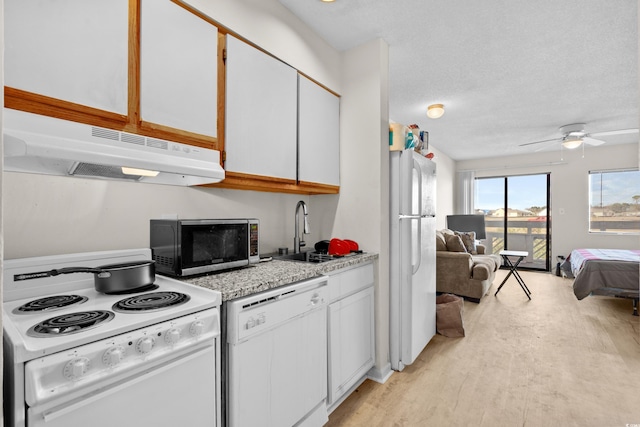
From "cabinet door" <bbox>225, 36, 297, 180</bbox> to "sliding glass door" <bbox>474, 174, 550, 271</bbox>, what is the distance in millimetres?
6430

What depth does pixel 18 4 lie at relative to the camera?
40.6 inches

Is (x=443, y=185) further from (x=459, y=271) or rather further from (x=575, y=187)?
(x=459, y=271)

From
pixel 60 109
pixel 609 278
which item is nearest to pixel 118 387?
pixel 60 109

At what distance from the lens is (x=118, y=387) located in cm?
92

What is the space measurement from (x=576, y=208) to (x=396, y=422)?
6.40m

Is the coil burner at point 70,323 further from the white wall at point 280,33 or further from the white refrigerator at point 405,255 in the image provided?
the white refrigerator at point 405,255

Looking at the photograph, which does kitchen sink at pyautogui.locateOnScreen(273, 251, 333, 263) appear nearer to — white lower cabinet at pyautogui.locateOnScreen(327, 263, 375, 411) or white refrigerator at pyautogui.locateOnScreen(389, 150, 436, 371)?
white lower cabinet at pyautogui.locateOnScreen(327, 263, 375, 411)

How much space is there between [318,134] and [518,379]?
2.37 meters

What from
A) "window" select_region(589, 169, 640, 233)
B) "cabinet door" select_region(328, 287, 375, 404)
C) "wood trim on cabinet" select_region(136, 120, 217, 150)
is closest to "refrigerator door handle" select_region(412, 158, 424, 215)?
"cabinet door" select_region(328, 287, 375, 404)

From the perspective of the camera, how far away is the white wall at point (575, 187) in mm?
5715

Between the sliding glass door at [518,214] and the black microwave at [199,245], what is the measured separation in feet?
22.3

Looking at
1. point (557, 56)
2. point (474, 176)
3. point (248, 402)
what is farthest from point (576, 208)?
Result: point (248, 402)

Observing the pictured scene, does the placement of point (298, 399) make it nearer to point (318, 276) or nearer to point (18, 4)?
point (318, 276)

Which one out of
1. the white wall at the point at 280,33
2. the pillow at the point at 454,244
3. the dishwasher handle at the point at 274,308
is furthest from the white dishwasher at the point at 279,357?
the pillow at the point at 454,244
